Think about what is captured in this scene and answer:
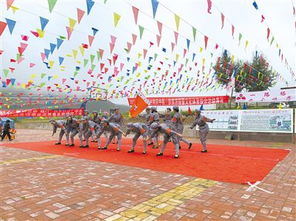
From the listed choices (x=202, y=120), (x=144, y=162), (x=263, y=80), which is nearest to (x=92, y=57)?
(x=202, y=120)

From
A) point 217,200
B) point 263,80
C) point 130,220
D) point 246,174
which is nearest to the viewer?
point 130,220

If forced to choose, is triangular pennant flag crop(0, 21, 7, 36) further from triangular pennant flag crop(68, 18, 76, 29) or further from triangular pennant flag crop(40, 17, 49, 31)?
triangular pennant flag crop(68, 18, 76, 29)

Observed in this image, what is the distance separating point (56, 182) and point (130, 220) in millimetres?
2549

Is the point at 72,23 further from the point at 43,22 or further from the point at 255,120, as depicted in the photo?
the point at 255,120

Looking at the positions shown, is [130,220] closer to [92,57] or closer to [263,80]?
[92,57]

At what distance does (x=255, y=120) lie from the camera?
520 inches

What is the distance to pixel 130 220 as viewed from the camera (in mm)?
3123

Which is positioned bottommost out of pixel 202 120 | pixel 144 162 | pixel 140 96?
pixel 144 162

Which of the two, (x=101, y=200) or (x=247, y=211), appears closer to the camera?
(x=247, y=211)

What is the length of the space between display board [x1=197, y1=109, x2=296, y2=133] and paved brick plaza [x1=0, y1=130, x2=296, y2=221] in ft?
23.2

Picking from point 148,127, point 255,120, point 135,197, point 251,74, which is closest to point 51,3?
point 148,127

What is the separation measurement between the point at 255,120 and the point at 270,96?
6.01 meters

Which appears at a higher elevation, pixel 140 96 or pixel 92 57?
pixel 92 57

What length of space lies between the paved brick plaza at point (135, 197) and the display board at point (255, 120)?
23.2 feet
